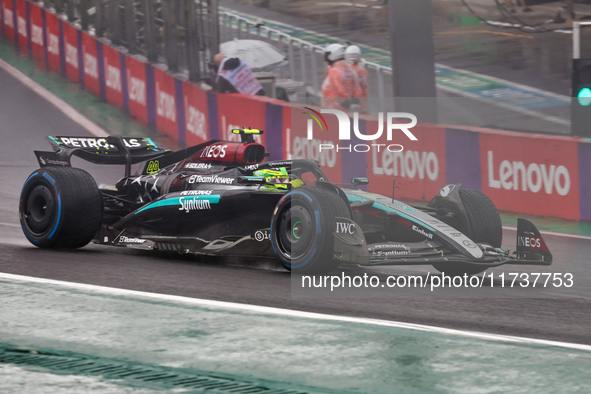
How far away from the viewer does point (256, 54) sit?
65.8 ft

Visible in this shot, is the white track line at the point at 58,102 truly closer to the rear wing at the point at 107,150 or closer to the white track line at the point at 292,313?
the rear wing at the point at 107,150

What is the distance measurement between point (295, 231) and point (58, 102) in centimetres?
1568

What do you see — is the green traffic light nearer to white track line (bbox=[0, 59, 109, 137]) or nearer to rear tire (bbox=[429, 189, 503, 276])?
rear tire (bbox=[429, 189, 503, 276])

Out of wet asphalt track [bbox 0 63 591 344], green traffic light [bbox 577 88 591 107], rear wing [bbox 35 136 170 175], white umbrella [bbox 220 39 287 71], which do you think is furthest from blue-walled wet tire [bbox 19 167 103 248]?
white umbrella [bbox 220 39 287 71]

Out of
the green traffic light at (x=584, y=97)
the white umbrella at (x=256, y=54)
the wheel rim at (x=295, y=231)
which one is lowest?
the wheel rim at (x=295, y=231)

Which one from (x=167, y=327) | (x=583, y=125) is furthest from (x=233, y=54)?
(x=167, y=327)

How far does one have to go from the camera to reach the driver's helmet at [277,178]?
23.6 ft

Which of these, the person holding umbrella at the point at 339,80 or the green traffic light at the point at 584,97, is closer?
the green traffic light at the point at 584,97

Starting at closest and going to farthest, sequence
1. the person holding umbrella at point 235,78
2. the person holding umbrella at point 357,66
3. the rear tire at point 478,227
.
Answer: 1. the rear tire at point 478,227
2. the person holding umbrella at point 357,66
3. the person holding umbrella at point 235,78

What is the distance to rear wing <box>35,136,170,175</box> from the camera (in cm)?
852

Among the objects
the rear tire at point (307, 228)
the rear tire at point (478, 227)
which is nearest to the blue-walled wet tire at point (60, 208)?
the rear tire at point (307, 228)

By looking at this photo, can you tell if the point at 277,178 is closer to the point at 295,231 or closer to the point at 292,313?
the point at 295,231

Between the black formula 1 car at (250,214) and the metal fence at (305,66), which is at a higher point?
the metal fence at (305,66)

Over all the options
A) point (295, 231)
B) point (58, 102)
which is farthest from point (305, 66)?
point (295, 231)
